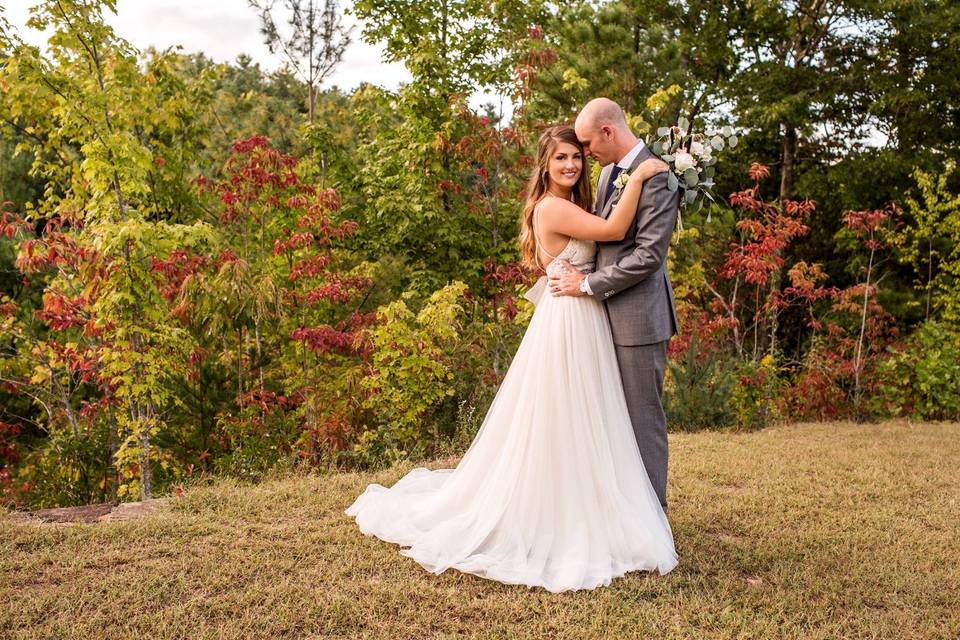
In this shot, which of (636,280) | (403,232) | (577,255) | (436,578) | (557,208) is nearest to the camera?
(436,578)

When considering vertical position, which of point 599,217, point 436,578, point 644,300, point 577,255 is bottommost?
point 436,578

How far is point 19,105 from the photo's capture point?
593 centimetres

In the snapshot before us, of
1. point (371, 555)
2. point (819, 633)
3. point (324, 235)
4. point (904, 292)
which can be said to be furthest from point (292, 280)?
point (904, 292)

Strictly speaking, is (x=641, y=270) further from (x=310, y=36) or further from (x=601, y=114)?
(x=310, y=36)

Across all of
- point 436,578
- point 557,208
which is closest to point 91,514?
point 436,578

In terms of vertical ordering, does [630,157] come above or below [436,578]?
above

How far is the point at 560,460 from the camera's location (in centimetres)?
353

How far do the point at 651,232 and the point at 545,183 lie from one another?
25.7 inches

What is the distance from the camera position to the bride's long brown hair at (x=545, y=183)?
11.8 ft

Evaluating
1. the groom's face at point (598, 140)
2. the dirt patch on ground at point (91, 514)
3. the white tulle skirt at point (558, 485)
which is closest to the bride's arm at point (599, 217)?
the groom's face at point (598, 140)

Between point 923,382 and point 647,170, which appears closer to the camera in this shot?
point 647,170

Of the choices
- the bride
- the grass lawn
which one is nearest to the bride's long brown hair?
the bride

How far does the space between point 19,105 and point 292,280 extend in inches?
104

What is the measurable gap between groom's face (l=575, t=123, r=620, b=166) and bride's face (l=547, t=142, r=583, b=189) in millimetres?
66
